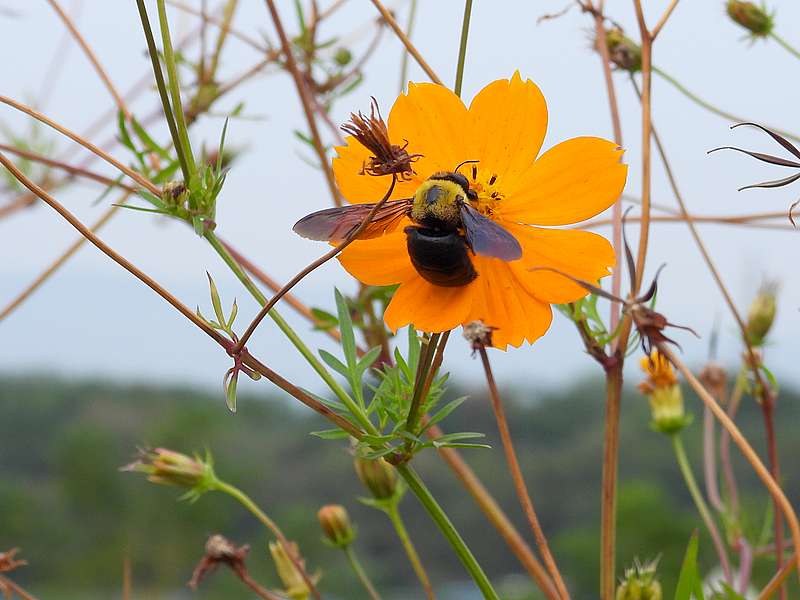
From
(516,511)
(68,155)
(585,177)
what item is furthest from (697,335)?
(516,511)

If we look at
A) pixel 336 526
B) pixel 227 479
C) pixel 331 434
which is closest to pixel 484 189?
pixel 331 434

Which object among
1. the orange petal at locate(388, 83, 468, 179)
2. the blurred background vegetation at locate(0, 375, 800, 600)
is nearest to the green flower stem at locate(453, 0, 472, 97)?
the orange petal at locate(388, 83, 468, 179)

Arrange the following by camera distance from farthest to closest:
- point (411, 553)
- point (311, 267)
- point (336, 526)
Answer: point (336, 526)
point (411, 553)
point (311, 267)

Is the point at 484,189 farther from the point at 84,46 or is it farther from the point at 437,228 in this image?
the point at 84,46

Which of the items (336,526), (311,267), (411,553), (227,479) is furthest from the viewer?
(227,479)

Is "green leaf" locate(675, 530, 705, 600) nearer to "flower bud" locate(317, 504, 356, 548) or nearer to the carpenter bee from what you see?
the carpenter bee

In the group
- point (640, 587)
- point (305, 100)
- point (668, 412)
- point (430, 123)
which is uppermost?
point (305, 100)

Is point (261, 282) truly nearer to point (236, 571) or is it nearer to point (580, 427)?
point (236, 571)
